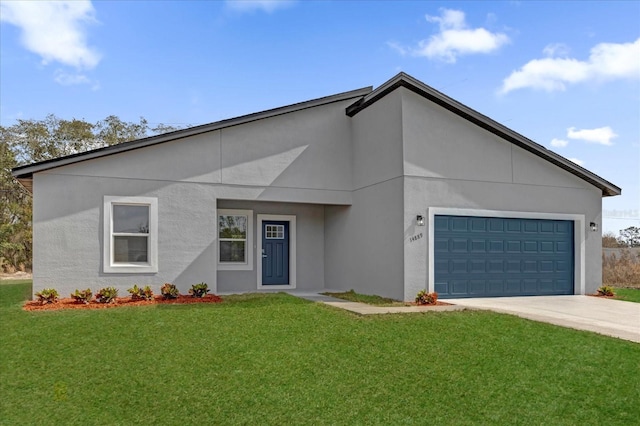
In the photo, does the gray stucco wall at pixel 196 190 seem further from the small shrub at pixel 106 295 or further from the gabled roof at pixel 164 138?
the small shrub at pixel 106 295

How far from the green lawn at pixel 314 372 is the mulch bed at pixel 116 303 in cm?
185

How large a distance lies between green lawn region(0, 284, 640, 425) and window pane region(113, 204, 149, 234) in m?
3.65

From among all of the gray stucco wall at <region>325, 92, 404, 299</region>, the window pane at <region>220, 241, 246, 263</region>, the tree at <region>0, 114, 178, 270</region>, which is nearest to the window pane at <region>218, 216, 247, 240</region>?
the window pane at <region>220, 241, 246, 263</region>

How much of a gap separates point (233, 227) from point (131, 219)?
283 cm

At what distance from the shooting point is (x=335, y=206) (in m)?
14.2

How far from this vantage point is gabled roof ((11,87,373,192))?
36.4 feet

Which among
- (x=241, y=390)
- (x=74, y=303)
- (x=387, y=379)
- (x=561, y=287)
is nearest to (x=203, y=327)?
(x=241, y=390)

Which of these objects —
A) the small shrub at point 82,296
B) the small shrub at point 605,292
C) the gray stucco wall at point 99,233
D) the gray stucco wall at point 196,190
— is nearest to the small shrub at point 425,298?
the gray stucco wall at point 196,190

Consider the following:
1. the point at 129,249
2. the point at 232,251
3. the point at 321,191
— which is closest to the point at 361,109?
the point at 321,191

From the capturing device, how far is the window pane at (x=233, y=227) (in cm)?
1351

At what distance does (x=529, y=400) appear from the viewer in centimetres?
519

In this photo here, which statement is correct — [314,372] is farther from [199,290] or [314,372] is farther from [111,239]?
[111,239]

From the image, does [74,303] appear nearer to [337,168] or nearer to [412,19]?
[337,168]

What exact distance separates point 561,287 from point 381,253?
17.7 ft
